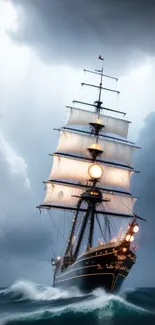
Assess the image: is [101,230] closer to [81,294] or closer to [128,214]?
[128,214]

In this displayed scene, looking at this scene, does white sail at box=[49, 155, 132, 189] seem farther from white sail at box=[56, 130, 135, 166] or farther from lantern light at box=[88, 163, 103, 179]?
lantern light at box=[88, 163, 103, 179]

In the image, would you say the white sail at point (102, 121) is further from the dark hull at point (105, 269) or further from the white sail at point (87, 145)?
the dark hull at point (105, 269)

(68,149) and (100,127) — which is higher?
(100,127)

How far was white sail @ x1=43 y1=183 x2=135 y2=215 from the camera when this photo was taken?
62.9m

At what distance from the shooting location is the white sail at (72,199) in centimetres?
6288

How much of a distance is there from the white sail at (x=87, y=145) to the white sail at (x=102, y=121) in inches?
92.5

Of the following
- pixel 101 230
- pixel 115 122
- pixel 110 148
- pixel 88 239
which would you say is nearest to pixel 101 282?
pixel 88 239

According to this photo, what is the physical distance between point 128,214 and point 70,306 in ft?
90.8

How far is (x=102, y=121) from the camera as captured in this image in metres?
67.6

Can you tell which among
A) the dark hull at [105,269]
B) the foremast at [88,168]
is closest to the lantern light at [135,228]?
the dark hull at [105,269]

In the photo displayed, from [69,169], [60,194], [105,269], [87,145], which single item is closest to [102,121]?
[87,145]

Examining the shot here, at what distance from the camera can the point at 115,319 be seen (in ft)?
110

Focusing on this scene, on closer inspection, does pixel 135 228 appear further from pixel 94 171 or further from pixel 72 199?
pixel 72 199

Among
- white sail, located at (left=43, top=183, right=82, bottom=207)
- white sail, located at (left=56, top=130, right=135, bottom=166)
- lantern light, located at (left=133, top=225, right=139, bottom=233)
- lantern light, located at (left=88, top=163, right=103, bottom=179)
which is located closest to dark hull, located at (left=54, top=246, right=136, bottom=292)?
lantern light, located at (left=133, top=225, right=139, bottom=233)
